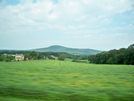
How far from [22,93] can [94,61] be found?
266 ft


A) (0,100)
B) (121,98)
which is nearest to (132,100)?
(121,98)

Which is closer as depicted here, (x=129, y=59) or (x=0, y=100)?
(x=0, y=100)

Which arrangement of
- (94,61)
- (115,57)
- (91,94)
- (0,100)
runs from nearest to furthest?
(0,100) < (91,94) < (115,57) < (94,61)

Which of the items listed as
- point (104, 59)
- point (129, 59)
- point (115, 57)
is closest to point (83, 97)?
point (129, 59)

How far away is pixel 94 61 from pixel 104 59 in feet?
25.4

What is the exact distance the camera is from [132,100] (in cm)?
892

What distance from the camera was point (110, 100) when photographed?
879 centimetres

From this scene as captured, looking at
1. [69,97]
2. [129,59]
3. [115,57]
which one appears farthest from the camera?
[115,57]

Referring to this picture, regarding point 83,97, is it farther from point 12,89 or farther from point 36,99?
point 12,89

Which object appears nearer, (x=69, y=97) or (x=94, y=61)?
(x=69, y=97)

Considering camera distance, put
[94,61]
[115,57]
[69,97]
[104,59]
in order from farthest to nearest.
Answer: [94,61] < [104,59] < [115,57] < [69,97]

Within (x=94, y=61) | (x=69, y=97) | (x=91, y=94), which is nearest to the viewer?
(x=69, y=97)

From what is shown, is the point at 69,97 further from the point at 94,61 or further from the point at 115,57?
the point at 94,61

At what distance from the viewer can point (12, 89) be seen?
33.8ft
